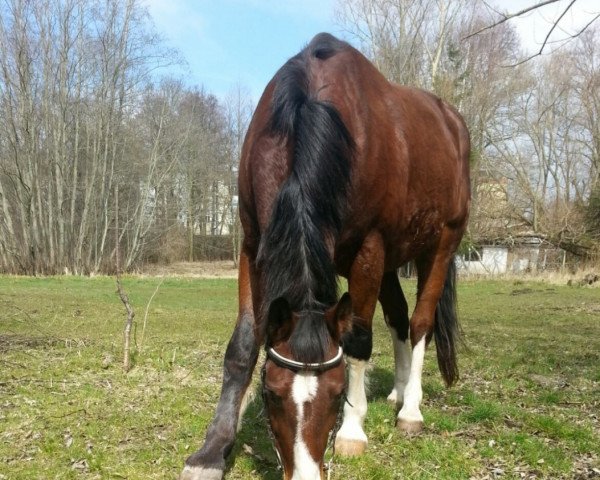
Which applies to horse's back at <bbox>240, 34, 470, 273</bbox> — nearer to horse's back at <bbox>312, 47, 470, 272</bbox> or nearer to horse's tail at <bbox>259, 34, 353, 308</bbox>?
horse's back at <bbox>312, 47, 470, 272</bbox>

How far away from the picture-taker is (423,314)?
441 centimetres

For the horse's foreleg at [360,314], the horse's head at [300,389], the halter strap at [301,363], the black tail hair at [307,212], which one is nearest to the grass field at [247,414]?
the horse's foreleg at [360,314]

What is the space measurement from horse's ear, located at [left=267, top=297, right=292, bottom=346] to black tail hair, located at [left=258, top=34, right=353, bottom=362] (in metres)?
0.05

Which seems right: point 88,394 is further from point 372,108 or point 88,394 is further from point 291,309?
point 372,108

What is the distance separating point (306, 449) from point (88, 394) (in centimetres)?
287

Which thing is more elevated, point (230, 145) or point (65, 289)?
point (230, 145)

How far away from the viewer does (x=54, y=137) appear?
25.4 m

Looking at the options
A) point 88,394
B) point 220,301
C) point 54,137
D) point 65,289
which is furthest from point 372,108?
point 54,137

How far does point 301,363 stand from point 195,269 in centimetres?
3211

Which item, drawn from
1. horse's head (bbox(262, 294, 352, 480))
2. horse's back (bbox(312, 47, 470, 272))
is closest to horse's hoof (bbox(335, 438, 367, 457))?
horse's back (bbox(312, 47, 470, 272))

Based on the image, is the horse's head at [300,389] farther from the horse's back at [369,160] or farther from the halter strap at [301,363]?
the horse's back at [369,160]

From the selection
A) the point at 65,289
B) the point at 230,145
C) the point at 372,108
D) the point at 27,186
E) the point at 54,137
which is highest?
the point at 230,145

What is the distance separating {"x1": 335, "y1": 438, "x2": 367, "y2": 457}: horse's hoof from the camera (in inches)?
127

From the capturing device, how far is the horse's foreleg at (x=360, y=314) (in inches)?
128
